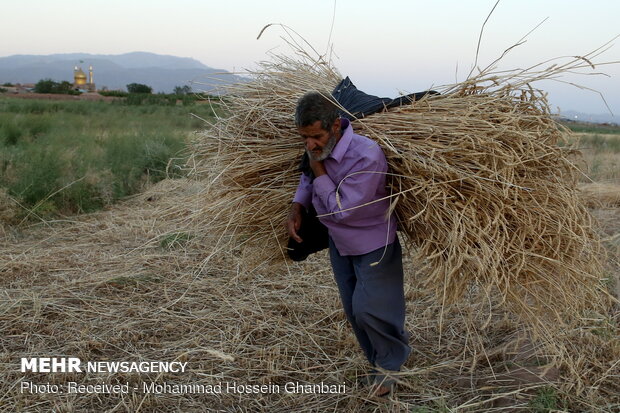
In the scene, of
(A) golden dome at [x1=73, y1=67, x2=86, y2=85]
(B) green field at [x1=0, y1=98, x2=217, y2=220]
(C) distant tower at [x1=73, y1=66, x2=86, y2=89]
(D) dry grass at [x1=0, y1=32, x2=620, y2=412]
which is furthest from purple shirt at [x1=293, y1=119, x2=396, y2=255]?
(A) golden dome at [x1=73, y1=67, x2=86, y2=85]

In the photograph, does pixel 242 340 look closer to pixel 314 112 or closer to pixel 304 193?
pixel 304 193

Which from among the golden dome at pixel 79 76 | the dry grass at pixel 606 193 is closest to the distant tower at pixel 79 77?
the golden dome at pixel 79 76

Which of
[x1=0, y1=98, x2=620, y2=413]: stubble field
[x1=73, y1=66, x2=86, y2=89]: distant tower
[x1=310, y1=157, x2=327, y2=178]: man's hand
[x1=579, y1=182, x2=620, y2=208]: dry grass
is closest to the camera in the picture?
[x1=310, y1=157, x2=327, y2=178]: man's hand

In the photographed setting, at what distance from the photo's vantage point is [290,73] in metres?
2.87

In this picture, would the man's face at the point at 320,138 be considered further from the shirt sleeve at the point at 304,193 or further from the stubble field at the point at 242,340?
the stubble field at the point at 242,340

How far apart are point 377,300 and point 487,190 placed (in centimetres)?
63

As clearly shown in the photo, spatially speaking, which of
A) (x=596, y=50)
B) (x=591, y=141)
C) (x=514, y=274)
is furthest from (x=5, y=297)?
(x=591, y=141)

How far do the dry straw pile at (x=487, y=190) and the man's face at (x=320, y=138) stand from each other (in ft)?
0.69

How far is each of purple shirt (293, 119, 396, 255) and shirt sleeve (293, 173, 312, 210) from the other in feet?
0.04

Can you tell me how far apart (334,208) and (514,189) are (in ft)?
2.31

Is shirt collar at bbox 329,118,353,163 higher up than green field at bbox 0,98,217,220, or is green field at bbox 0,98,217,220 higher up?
shirt collar at bbox 329,118,353,163

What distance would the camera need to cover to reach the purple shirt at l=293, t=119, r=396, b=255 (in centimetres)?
214

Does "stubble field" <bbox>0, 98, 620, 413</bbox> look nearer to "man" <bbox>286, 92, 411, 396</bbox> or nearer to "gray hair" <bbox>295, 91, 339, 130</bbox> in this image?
"man" <bbox>286, 92, 411, 396</bbox>

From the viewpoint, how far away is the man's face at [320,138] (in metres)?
2.13
